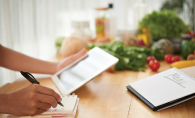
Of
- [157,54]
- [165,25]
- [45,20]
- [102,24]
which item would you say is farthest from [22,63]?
[45,20]

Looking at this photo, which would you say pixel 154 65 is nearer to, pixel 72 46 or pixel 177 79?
pixel 177 79

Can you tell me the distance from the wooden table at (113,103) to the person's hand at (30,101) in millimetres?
121

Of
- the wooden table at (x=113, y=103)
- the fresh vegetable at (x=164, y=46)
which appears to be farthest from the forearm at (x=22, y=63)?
the fresh vegetable at (x=164, y=46)

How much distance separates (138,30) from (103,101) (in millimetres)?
1110

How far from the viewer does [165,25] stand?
1751mm

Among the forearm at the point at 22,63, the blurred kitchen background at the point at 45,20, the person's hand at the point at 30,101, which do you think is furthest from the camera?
the blurred kitchen background at the point at 45,20

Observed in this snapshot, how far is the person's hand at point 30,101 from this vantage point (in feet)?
2.05

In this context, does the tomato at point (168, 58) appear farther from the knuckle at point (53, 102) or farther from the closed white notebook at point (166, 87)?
the knuckle at point (53, 102)

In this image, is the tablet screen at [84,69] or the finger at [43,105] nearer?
the finger at [43,105]

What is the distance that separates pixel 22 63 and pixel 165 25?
125 cm

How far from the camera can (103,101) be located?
0.79 meters

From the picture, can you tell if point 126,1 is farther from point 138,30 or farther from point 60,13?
point 138,30

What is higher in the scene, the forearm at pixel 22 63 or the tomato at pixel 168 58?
the forearm at pixel 22 63

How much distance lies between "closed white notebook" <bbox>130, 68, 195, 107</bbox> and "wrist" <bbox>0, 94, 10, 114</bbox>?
48 cm
